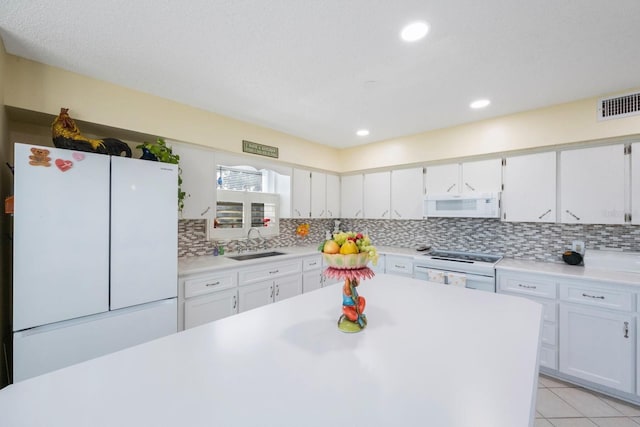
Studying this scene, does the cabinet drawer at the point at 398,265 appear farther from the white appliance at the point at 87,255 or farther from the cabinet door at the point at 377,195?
the white appliance at the point at 87,255

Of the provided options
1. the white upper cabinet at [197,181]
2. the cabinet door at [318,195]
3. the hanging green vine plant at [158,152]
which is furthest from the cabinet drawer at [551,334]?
the hanging green vine plant at [158,152]

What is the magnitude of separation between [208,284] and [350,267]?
1856 millimetres

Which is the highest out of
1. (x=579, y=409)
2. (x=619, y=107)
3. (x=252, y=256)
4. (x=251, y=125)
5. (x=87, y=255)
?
(x=251, y=125)

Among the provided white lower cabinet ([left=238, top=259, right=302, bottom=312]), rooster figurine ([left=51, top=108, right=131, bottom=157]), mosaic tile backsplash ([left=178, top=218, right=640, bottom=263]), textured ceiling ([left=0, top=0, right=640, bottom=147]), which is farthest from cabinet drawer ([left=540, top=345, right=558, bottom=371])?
rooster figurine ([left=51, top=108, right=131, bottom=157])

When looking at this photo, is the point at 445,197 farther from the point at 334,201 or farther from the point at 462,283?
the point at 334,201

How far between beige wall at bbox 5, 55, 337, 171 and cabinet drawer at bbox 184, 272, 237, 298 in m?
1.36

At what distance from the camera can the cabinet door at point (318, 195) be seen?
405cm

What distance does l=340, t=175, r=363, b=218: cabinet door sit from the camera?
4265mm

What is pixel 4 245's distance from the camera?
6.08 ft

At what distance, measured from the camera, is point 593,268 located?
99.2 inches

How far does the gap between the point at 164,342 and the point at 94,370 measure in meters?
0.23

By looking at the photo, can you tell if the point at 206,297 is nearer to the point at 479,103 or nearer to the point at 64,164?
the point at 64,164

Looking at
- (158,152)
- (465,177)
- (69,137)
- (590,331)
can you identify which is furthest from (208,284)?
(590,331)

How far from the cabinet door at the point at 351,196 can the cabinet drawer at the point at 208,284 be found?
2229 millimetres
